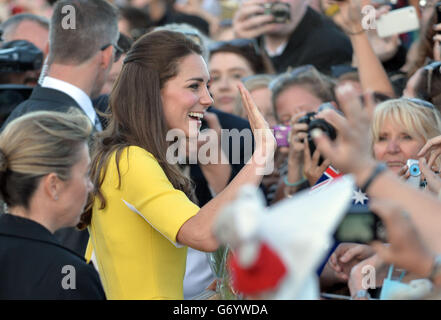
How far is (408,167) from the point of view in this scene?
2787 millimetres

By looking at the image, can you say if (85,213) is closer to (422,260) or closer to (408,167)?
(408,167)

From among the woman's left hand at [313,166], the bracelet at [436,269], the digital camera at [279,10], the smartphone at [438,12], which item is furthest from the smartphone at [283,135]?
the bracelet at [436,269]

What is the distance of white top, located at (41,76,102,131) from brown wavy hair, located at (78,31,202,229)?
0.82 metres

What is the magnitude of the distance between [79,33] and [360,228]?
1.80 m

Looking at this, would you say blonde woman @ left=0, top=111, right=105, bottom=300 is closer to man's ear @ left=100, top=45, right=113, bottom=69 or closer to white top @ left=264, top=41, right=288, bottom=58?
man's ear @ left=100, top=45, right=113, bottom=69

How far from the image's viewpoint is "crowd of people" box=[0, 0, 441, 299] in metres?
2.07

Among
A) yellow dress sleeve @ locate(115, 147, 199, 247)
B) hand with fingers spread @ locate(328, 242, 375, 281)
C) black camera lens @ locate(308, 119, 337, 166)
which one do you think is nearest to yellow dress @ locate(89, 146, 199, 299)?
yellow dress sleeve @ locate(115, 147, 199, 247)

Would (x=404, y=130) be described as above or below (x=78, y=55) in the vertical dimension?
below

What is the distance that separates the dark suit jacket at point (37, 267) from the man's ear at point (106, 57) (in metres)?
1.63

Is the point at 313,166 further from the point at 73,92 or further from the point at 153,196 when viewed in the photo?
the point at 153,196

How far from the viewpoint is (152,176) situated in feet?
7.79

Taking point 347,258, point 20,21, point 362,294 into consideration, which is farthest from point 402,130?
point 20,21

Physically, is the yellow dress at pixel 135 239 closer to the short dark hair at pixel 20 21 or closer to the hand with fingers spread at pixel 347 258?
the hand with fingers spread at pixel 347 258
